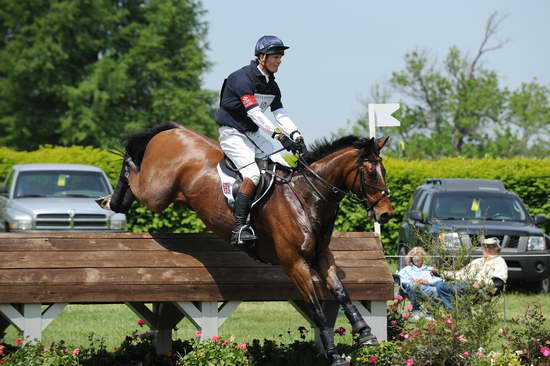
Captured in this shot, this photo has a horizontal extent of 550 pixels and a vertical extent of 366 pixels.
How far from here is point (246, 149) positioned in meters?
7.13

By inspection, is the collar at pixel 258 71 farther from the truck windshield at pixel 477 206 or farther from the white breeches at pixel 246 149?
the truck windshield at pixel 477 206

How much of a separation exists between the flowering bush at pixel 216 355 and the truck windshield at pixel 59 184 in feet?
29.1

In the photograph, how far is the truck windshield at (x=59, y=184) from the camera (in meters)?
14.8

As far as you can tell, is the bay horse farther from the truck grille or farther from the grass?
the truck grille

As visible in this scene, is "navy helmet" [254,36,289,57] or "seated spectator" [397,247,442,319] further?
"seated spectator" [397,247,442,319]

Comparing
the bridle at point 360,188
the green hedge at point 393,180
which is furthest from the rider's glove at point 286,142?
→ the green hedge at point 393,180

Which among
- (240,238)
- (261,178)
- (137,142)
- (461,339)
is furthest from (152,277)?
(461,339)

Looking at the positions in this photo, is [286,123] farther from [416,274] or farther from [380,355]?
[416,274]

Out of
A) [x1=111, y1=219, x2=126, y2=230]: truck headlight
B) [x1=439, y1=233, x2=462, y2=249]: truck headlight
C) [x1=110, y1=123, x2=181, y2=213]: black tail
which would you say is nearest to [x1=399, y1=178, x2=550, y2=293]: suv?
[x1=439, y1=233, x2=462, y2=249]: truck headlight

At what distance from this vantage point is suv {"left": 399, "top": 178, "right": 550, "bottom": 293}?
13406 millimetres

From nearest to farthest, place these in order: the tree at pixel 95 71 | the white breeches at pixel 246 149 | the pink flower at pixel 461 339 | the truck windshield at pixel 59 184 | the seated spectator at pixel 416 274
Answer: the pink flower at pixel 461 339
the white breeches at pixel 246 149
the seated spectator at pixel 416 274
the truck windshield at pixel 59 184
the tree at pixel 95 71

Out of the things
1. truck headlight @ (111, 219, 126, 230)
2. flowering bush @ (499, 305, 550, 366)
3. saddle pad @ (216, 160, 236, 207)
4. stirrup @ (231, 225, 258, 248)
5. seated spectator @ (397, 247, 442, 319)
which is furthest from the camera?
truck headlight @ (111, 219, 126, 230)

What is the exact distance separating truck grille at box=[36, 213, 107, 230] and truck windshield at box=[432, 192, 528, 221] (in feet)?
19.1

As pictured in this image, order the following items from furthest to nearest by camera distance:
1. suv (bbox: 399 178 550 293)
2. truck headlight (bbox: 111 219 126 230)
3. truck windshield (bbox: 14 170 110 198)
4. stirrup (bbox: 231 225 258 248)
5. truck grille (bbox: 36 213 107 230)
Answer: truck windshield (bbox: 14 170 110 198), truck headlight (bbox: 111 219 126 230), truck grille (bbox: 36 213 107 230), suv (bbox: 399 178 550 293), stirrup (bbox: 231 225 258 248)
